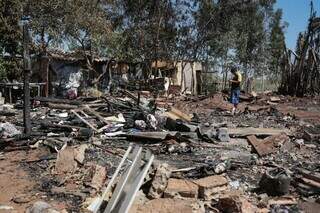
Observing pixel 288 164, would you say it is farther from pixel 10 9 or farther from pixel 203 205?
pixel 10 9

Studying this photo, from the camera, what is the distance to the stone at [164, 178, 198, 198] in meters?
5.74

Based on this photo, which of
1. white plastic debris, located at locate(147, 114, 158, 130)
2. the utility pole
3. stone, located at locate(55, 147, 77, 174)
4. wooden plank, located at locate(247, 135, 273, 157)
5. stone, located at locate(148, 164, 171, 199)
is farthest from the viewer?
white plastic debris, located at locate(147, 114, 158, 130)

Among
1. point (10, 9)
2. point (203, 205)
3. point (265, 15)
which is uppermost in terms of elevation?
point (265, 15)

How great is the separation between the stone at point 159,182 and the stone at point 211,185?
0.43 meters

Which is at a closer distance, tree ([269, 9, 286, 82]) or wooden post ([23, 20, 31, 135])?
wooden post ([23, 20, 31, 135])

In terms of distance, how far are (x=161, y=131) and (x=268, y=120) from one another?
193 inches

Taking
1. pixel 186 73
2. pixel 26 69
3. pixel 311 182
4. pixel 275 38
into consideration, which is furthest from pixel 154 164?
pixel 275 38

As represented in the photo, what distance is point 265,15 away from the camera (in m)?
42.6

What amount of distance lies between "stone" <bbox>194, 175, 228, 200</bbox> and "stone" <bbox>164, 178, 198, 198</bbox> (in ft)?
0.30

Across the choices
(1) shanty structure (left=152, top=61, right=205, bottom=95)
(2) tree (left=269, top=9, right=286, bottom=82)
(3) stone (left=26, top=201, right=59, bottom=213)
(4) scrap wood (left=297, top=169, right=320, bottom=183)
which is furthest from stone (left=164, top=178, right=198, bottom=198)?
(2) tree (left=269, top=9, right=286, bottom=82)

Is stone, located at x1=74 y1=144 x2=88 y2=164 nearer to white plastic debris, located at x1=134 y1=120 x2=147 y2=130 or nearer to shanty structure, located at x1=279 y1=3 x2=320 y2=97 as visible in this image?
white plastic debris, located at x1=134 y1=120 x2=147 y2=130

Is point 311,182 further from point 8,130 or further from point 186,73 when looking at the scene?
point 186,73

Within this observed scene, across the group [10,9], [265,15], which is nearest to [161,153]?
[10,9]

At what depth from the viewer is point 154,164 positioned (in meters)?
6.92
